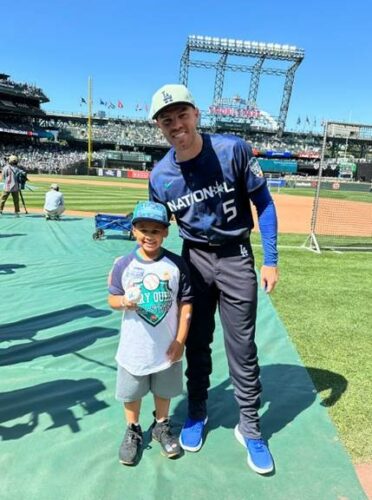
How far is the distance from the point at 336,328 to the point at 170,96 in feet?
11.8

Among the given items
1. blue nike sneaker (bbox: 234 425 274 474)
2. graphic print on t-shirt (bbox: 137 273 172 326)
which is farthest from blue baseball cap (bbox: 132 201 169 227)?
blue nike sneaker (bbox: 234 425 274 474)

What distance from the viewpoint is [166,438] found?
2818 millimetres

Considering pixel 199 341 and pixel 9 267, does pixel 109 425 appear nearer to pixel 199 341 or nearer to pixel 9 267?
pixel 199 341

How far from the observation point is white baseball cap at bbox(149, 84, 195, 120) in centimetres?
249

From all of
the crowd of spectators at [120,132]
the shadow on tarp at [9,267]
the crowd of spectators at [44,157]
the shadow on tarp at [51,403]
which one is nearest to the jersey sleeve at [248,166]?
the shadow on tarp at [51,403]

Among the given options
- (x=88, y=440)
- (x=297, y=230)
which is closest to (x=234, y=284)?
(x=88, y=440)

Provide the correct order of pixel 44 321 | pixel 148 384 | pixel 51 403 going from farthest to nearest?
→ pixel 44 321 < pixel 51 403 < pixel 148 384

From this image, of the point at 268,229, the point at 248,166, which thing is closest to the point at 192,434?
the point at 268,229

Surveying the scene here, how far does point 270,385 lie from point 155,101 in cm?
250

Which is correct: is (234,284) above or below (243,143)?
below

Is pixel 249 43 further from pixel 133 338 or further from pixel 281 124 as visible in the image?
pixel 133 338

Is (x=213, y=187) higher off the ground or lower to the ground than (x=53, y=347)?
higher

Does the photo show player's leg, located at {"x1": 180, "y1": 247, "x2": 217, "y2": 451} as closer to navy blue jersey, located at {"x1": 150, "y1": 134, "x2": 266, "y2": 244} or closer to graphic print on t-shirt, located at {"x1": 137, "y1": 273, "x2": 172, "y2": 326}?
navy blue jersey, located at {"x1": 150, "y1": 134, "x2": 266, "y2": 244}

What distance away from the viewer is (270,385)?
3.76 meters
